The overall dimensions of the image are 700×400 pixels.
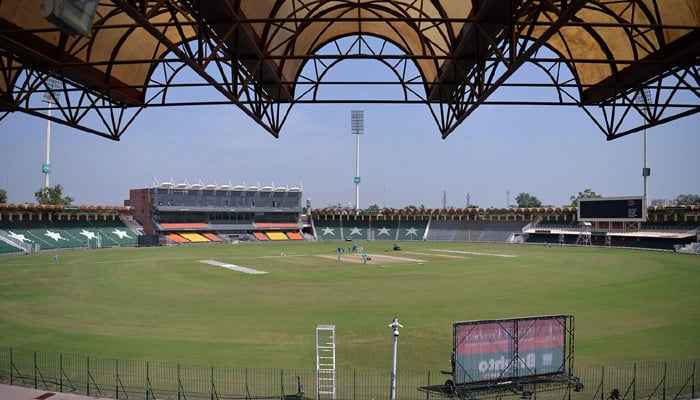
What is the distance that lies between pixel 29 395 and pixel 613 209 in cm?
8021

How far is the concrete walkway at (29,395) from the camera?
14.0 meters

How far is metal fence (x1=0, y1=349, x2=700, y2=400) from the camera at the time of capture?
48.9 feet

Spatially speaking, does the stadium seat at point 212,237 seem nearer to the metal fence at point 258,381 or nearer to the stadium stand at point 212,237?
the stadium stand at point 212,237

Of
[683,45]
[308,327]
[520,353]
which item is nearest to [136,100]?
[308,327]

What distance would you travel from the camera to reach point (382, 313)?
26797 millimetres

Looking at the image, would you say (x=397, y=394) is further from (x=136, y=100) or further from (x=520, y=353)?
(x=136, y=100)

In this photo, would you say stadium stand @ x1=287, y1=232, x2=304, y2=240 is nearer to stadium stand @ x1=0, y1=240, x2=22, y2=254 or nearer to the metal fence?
stadium stand @ x1=0, y1=240, x2=22, y2=254

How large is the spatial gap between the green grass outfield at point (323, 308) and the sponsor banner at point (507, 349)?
8.80 feet

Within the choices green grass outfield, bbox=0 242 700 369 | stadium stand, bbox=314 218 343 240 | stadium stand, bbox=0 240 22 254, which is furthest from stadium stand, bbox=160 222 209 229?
green grass outfield, bbox=0 242 700 369

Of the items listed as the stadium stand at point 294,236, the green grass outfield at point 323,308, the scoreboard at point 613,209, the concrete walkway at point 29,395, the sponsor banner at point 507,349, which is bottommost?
the stadium stand at point 294,236

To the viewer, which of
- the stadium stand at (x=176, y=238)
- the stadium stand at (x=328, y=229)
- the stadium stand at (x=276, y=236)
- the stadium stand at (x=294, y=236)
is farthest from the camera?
the stadium stand at (x=328, y=229)

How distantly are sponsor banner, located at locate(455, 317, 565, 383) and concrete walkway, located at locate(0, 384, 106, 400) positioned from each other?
34.2ft

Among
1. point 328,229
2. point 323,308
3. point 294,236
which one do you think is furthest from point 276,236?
point 323,308

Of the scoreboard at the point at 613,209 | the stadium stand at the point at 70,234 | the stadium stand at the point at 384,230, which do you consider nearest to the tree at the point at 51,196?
the stadium stand at the point at 70,234
